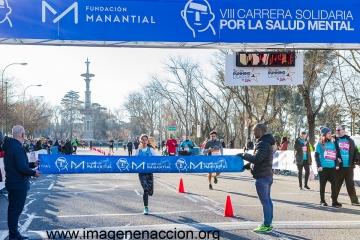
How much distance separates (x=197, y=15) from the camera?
11938mm

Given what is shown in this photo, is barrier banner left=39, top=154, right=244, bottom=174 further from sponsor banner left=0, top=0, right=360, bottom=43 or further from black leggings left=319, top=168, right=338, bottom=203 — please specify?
sponsor banner left=0, top=0, right=360, bottom=43

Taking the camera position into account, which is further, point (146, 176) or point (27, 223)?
point (146, 176)

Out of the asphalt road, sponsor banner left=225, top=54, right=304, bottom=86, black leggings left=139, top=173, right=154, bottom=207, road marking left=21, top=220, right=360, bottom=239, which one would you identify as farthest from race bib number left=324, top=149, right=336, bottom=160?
black leggings left=139, top=173, right=154, bottom=207

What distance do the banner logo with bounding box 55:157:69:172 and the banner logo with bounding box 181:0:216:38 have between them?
14.3 feet

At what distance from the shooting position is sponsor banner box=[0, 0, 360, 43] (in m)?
11.6

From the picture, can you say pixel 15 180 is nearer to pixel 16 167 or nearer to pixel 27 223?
pixel 16 167

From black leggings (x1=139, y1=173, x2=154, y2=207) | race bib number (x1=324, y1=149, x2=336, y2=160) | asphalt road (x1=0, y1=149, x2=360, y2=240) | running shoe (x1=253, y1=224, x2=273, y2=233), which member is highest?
race bib number (x1=324, y1=149, x2=336, y2=160)

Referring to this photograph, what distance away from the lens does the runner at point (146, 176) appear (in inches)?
413

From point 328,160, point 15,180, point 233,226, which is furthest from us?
point 328,160

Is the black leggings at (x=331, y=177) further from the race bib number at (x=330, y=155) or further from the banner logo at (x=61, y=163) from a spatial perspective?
the banner logo at (x=61, y=163)

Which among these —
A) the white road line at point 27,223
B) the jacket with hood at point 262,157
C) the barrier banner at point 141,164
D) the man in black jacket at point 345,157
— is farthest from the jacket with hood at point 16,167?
the man in black jacket at point 345,157

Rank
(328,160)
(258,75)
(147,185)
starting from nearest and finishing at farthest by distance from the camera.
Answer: (147,185)
(328,160)
(258,75)

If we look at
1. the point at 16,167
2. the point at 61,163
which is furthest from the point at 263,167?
the point at 61,163

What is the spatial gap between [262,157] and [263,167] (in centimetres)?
23
